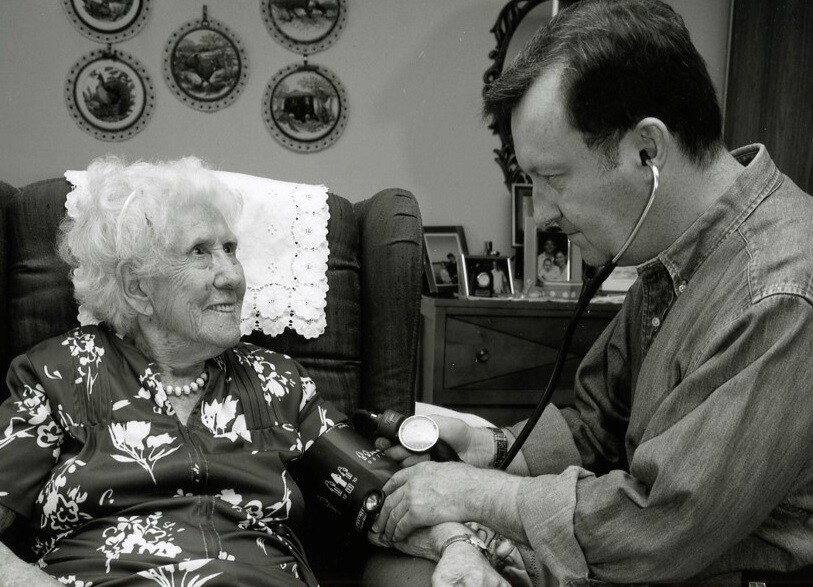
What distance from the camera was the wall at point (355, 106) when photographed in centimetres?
276

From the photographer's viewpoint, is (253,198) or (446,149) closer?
(253,198)

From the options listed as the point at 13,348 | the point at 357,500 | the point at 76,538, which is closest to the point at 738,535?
the point at 357,500

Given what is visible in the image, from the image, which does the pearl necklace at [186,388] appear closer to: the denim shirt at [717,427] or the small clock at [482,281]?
the denim shirt at [717,427]

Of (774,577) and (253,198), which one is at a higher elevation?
(253,198)

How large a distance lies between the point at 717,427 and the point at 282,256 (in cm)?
96

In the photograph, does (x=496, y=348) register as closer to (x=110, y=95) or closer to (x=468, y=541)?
(x=468, y=541)

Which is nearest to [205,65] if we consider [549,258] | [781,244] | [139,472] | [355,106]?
[355,106]

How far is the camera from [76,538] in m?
1.21

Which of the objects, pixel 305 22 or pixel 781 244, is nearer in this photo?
pixel 781 244

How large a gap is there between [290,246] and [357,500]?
1.89 feet

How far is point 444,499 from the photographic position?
1187mm

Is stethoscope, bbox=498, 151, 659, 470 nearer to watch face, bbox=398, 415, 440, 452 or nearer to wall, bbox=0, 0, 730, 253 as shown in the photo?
watch face, bbox=398, 415, 440, 452

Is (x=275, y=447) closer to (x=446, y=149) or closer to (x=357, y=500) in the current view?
(x=357, y=500)

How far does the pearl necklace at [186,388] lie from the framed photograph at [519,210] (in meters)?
1.86
